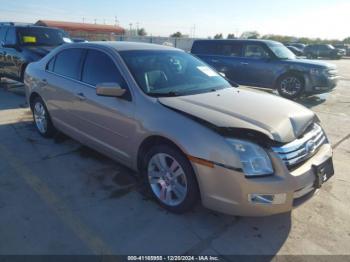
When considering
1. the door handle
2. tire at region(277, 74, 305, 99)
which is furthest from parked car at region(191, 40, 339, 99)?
the door handle

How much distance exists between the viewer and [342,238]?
114 inches

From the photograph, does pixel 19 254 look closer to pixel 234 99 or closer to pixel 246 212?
pixel 246 212

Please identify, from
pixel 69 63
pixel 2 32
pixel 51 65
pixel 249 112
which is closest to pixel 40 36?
pixel 2 32

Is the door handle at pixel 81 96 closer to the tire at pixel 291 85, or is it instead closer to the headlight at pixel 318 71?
the tire at pixel 291 85

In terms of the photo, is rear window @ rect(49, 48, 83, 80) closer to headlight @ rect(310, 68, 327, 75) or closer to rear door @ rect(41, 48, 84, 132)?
rear door @ rect(41, 48, 84, 132)

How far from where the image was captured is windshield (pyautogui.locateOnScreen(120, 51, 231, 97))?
3.50 m

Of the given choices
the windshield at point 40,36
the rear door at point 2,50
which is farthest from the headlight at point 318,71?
the rear door at point 2,50

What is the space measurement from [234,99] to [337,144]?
3.02 metres

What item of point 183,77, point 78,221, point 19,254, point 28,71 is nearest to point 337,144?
point 183,77

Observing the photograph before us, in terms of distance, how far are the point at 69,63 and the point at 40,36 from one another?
6.09 metres

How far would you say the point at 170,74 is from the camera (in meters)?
3.80

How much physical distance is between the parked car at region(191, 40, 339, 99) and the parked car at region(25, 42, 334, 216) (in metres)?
5.83

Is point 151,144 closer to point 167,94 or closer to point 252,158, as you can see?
point 167,94

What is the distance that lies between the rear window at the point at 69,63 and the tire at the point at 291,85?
698 centimetres
